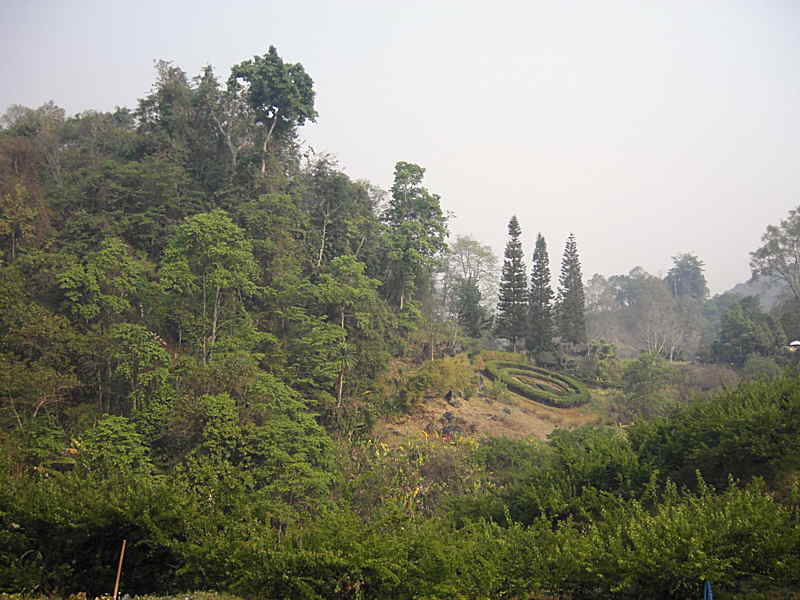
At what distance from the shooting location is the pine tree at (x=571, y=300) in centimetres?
2747

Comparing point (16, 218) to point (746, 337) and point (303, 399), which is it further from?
point (746, 337)

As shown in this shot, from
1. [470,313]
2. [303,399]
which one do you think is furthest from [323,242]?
[470,313]

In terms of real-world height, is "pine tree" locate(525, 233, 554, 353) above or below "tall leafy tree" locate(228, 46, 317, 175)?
below

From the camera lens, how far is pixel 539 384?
2153 cm

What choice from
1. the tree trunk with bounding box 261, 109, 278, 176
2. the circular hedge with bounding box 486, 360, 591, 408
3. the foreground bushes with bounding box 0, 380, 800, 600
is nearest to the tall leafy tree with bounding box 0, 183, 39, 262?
the tree trunk with bounding box 261, 109, 278, 176

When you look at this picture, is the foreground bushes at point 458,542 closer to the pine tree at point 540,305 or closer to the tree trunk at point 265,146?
the tree trunk at point 265,146

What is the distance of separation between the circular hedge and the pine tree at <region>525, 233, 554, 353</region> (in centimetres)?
339

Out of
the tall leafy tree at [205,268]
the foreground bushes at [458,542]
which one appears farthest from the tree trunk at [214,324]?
the foreground bushes at [458,542]

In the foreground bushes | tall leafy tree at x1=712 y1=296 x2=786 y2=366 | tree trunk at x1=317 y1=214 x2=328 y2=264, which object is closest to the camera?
the foreground bushes

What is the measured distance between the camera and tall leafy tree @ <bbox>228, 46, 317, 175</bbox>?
19.6 metres

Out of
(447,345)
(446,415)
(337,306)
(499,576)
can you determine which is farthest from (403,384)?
(499,576)

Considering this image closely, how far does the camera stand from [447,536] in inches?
219

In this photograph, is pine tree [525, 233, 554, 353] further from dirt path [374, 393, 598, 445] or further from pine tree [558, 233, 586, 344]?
dirt path [374, 393, 598, 445]

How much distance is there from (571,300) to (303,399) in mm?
19273
